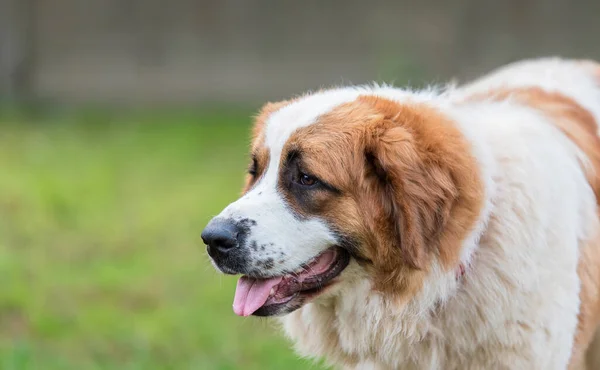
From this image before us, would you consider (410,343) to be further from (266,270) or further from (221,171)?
(221,171)

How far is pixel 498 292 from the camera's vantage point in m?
3.52

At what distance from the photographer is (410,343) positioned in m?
3.59

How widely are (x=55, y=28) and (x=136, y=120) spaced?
2.41 metres

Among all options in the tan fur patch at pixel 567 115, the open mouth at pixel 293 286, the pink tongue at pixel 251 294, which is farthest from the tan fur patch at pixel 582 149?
the pink tongue at pixel 251 294

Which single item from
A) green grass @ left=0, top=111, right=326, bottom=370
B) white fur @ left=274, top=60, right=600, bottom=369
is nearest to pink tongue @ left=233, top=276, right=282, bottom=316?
white fur @ left=274, top=60, right=600, bottom=369

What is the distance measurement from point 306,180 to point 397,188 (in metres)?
0.37

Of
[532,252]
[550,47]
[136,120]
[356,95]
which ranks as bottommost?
[136,120]

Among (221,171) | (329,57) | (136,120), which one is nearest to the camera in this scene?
(221,171)

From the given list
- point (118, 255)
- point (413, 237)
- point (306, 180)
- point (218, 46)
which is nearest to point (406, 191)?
point (413, 237)

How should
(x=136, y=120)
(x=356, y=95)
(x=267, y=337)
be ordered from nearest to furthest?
(x=356, y=95)
(x=267, y=337)
(x=136, y=120)

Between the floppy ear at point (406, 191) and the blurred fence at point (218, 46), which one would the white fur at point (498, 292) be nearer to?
the floppy ear at point (406, 191)

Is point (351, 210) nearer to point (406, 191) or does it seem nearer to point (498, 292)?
point (406, 191)

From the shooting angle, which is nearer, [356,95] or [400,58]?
[356,95]

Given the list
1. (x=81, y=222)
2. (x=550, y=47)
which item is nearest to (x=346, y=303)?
(x=81, y=222)
